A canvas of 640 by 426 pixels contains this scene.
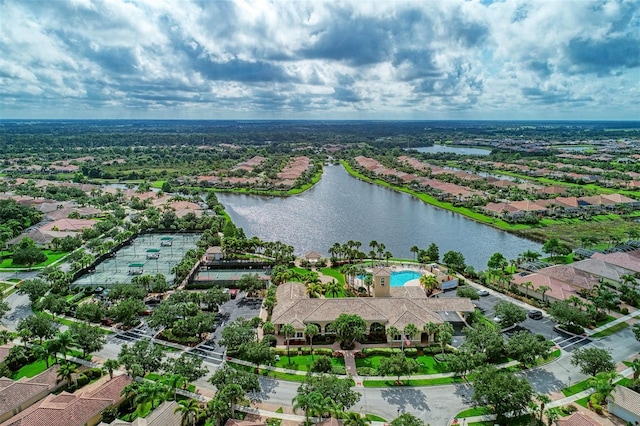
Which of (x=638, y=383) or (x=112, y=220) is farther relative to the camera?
(x=112, y=220)

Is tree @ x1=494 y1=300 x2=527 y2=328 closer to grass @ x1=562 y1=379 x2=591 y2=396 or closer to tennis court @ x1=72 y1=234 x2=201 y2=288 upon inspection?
grass @ x1=562 y1=379 x2=591 y2=396

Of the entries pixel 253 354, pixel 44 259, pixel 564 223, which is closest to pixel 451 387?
pixel 253 354

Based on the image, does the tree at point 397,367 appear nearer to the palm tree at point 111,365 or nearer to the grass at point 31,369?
the palm tree at point 111,365

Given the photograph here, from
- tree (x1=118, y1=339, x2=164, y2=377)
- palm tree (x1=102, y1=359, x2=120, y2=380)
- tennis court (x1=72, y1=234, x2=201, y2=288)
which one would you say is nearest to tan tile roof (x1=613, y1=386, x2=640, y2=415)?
tree (x1=118, y1=339, x2=164, y2=377)

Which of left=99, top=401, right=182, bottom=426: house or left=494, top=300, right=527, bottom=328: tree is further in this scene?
left=494, top=300, right=527, bottom=328: tree

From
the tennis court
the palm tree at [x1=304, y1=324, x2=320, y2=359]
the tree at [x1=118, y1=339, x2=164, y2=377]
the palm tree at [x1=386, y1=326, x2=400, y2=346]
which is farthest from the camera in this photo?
the tennis court

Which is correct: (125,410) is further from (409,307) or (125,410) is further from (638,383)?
(638,383)
